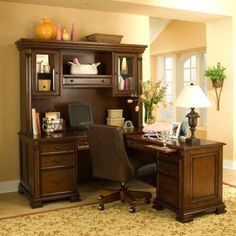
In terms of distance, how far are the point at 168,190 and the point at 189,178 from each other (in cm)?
31

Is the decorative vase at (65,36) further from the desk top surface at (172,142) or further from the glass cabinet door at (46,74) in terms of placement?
the desk top surface at (172,142)

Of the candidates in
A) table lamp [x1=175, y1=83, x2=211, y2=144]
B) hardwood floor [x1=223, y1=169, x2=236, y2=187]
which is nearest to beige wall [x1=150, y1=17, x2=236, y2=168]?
hardwood floor [x1=223, y1=169, x2=236, y2=187]

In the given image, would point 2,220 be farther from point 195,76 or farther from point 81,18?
point 195,76

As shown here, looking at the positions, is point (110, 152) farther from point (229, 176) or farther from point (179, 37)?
point (179, 37)

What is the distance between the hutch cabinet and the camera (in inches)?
164

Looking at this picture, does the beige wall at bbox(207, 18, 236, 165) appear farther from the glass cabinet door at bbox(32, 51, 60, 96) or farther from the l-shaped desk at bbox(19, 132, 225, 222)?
the glass cabinet door at bbox(32, 51, 60, 96)

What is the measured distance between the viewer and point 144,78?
5.69 m

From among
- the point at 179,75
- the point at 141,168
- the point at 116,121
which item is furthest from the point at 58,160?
the point at 179,75

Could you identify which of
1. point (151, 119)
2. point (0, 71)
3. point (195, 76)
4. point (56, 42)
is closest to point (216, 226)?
point (151, 119)

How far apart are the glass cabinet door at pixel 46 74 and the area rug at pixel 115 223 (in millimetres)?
1450

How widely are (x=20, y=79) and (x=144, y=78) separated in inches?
75.7

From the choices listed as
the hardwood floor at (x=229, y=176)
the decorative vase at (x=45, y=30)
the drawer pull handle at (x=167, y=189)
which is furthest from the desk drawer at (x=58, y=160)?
the hardwood floor at (x=229, y=176)

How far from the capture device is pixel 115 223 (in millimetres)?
3594

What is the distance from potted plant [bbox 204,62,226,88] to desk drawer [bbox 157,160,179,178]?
2493 mm
